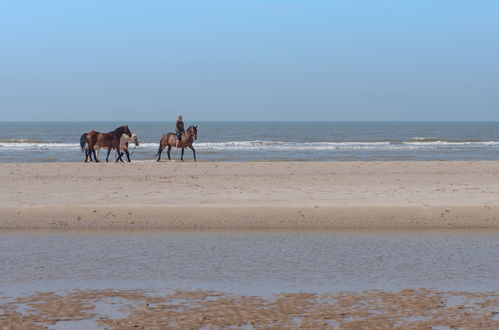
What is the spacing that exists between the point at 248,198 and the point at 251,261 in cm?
531

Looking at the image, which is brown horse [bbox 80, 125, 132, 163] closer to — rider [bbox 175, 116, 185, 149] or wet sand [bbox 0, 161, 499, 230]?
rider [bbox 175, 116, 185, 149]

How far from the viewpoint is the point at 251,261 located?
9633 millimetres

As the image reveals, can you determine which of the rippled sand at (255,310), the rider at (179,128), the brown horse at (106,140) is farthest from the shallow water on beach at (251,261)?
the rider at (179,128)

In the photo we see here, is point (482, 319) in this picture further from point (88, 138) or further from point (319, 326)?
point (88, 138)

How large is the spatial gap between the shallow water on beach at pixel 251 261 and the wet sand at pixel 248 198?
0.74 meters

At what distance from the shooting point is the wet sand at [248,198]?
1277 cm

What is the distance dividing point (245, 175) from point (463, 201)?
7.49 meters

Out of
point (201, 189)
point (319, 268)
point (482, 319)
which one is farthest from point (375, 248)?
point (201, 189)

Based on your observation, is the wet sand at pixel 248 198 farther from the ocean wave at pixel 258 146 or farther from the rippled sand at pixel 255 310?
the ocean wave at pixel 258 146

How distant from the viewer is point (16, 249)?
34.2 feet

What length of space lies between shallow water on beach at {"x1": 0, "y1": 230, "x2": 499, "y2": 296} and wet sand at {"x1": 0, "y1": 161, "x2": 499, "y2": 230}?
743 millimetres

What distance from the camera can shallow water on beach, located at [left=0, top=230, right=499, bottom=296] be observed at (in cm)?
819

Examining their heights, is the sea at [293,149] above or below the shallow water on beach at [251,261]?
above

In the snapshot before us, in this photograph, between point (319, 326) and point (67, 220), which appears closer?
point (319, 326)
